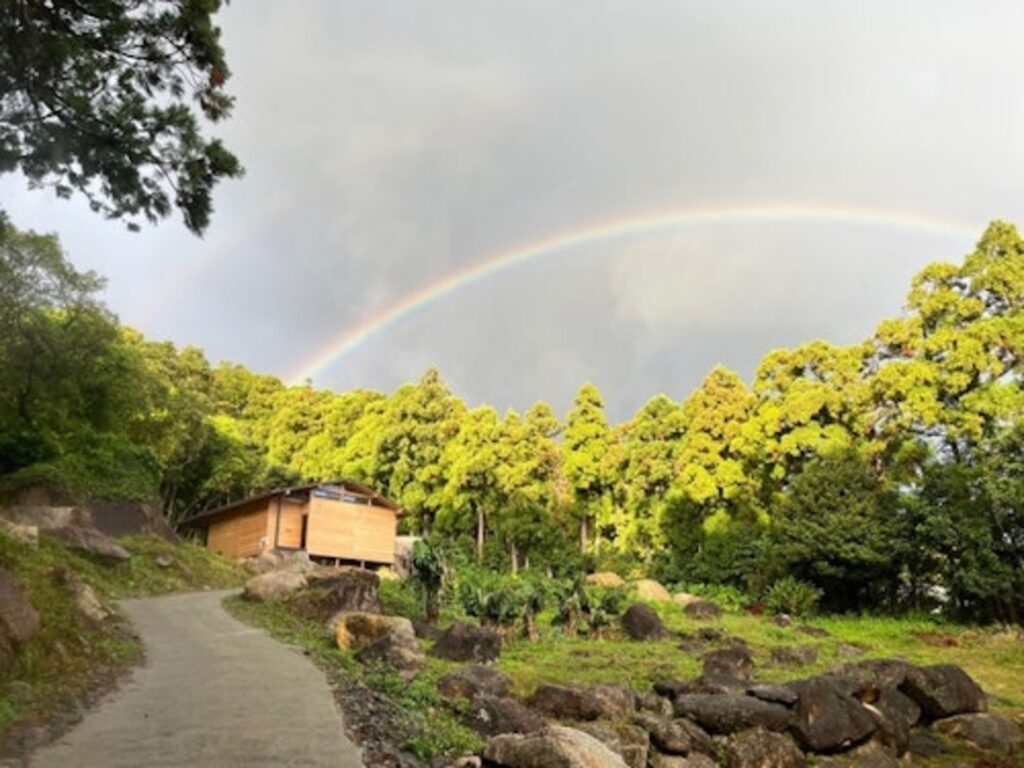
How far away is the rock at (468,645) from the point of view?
1716cm

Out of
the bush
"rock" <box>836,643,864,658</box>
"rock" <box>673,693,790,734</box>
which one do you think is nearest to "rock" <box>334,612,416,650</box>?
"rock" <box>673,693,790,734</box>

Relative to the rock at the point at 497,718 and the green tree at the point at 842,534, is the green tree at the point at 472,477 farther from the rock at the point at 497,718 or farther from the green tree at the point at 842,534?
the rock at the point at 497,718

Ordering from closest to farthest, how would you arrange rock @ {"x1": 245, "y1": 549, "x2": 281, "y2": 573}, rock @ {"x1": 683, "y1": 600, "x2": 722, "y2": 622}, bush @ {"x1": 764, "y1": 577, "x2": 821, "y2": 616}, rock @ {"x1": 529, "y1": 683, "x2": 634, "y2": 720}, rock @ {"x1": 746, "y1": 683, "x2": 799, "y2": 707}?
rock @ {"x1": 529, "y1": 683, "x2": 634, "y2": 720} < rock @ {"x1": 746, "y1": 683, "x2": 799, "y2": 707} < rock @ {"x1": 683, "y1": 600, "x2": 722, "y2": 622} < bush @ {"x1": 764, "y1": 577, "x2": 821, "y2": 616} < rock @ {"x1": 245, "y1": 549, "x2": 281, "y2": 573}

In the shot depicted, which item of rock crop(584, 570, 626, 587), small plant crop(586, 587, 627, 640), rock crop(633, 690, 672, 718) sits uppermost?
rock crop(584, 570, 626, 587)

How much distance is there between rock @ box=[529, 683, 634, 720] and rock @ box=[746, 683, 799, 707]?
2.47m

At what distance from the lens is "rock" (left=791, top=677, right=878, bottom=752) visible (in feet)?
45.0

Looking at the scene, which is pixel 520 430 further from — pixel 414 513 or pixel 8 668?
pixel 8 668

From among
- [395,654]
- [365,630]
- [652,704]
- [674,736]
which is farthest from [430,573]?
[674,736]

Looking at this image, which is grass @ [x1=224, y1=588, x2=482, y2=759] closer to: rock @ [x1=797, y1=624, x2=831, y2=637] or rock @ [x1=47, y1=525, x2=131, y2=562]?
rock @ [x1=47, y1=525, x2=131, y2=562]

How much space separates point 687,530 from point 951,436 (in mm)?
13395

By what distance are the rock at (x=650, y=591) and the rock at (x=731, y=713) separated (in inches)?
749

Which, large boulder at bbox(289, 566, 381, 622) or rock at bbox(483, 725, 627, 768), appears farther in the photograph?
large boulder at bbox(289, 566, 381, 622)

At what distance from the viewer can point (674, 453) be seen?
4397 centimetres

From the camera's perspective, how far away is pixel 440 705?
1175 centimetres
